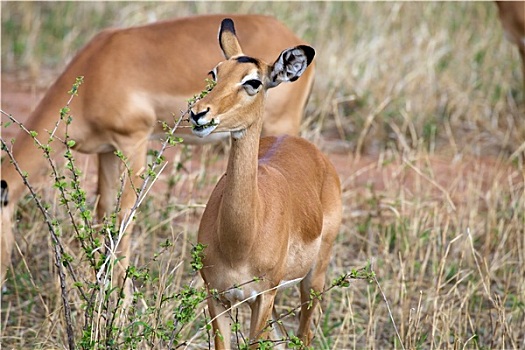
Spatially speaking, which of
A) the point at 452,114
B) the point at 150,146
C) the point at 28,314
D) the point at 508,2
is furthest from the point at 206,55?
the point at 508,2

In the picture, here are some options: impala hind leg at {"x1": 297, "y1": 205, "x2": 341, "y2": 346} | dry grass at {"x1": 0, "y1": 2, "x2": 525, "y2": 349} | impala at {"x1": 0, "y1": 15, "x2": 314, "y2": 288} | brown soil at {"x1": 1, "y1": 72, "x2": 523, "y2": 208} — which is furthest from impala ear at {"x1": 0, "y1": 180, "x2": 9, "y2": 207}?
impala hind leg at {"x1": 297, "y1": 205, "x2": 341, "y2": 346}

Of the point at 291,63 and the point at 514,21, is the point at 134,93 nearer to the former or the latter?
the point at 291,63

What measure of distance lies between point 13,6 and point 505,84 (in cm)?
506

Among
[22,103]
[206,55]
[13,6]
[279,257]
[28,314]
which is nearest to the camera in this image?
[279,257]

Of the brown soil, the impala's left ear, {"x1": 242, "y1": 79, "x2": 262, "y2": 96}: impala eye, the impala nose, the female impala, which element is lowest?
the brown soil

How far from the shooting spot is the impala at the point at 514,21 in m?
8.41

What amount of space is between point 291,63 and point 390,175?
143 inches

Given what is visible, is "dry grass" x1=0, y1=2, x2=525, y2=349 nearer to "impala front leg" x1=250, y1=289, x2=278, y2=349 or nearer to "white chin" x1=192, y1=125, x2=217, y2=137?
"impala front leg" x1=250, y1=289, x2=278, y2=349

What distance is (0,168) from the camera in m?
5.38

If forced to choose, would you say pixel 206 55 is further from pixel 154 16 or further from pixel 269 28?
pixel 154 16

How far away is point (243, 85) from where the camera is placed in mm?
3615

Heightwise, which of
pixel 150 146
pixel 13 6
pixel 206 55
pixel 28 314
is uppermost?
pixel 13 6

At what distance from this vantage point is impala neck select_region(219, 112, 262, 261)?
371cm

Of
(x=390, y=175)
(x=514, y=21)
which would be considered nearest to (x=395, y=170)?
(x=390, y=175)
